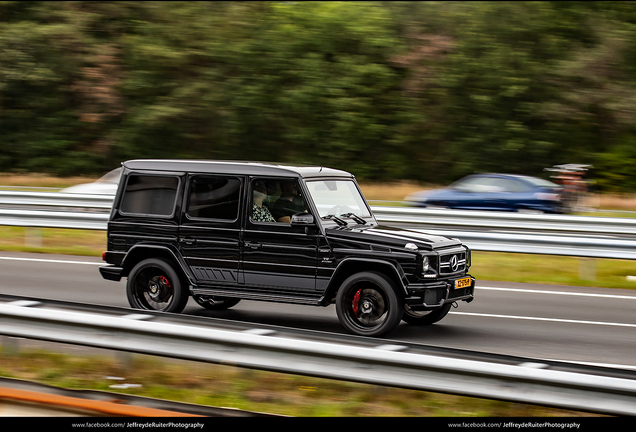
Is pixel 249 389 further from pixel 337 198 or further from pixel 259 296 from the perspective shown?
pixel 337 198

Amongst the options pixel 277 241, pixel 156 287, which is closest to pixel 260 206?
pixel 277 241

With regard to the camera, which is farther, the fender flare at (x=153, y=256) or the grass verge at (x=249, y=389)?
the fender flare at (x=153, y=256)

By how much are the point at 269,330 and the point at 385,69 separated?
3095cm

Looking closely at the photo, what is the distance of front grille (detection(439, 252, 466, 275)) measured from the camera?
26.1 ft

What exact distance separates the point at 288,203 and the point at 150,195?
170 cm

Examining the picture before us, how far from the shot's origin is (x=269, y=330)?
5828mm

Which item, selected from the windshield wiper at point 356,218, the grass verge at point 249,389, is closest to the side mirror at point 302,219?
the windshield wiper at point 356,218

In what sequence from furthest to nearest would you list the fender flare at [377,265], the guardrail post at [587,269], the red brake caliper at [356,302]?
1. the guardrail post at [587,269]
2. the red brake caliper at [356,302]
3. the fender flare at [377,265]

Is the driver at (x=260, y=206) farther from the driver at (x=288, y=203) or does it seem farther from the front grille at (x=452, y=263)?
the front grille at (x=452, y=263)

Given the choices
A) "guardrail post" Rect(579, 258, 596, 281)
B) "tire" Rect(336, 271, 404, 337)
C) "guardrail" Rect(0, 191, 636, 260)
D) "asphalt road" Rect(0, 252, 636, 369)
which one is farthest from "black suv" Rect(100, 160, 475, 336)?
"guardrail post" Rect(579, 258, 596, 281)

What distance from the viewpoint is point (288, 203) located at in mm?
8391

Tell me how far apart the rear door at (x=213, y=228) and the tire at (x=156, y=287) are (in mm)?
257

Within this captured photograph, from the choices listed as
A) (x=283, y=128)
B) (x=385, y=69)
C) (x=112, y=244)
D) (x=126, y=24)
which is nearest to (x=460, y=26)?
(x=385, y=69)

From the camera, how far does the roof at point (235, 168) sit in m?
8.46
